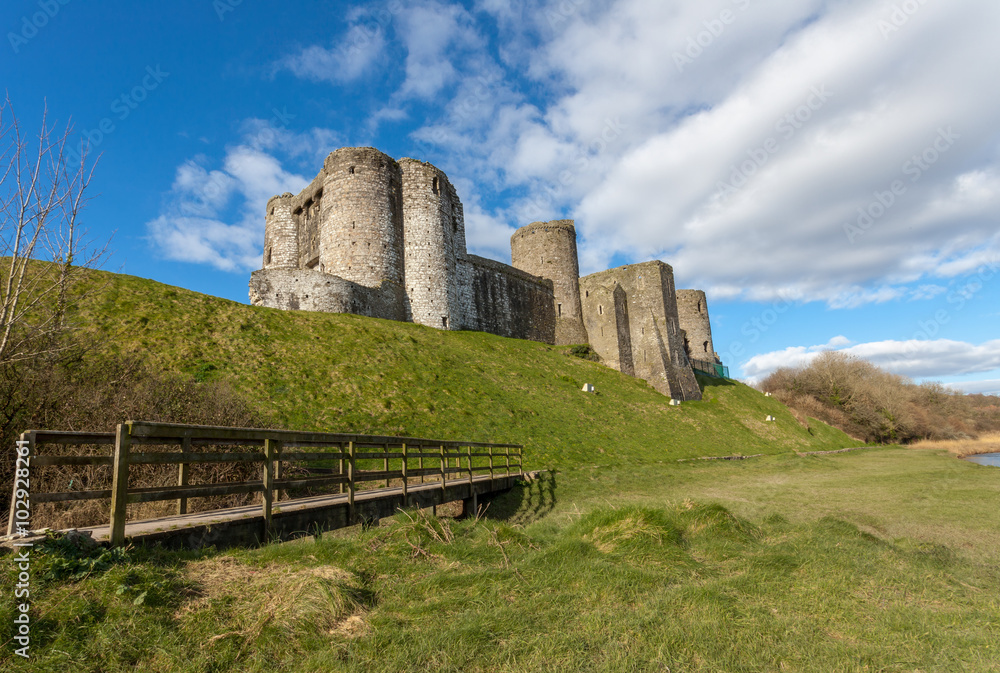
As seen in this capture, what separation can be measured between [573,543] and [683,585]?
1586 mm

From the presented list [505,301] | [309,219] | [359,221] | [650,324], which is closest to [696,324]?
[650,324]

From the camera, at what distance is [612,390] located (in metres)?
31.2

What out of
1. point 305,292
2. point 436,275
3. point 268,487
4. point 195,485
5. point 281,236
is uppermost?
point 281,236

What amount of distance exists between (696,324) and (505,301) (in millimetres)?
27193

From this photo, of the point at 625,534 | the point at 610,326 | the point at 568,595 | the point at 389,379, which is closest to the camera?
the point at 568,595

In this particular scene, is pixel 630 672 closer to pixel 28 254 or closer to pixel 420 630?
pixel 420 630

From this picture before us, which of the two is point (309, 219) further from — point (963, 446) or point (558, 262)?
point (963, 446)

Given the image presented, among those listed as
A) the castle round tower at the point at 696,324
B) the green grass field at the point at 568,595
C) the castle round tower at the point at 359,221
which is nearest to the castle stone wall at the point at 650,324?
the castle round tower at the point at 696,324

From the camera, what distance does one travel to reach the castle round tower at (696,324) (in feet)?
182

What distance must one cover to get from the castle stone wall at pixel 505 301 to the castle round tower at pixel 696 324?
19.4 meters

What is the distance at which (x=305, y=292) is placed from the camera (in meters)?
26.4

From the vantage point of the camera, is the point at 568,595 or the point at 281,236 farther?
the point at 281,236

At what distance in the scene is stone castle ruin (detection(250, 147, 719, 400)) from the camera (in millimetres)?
29828

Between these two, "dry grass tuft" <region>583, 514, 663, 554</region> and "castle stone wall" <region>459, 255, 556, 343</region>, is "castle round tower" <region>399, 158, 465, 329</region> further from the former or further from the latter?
"dry grass tuft" <region>583, 514, 663, 554</region>
